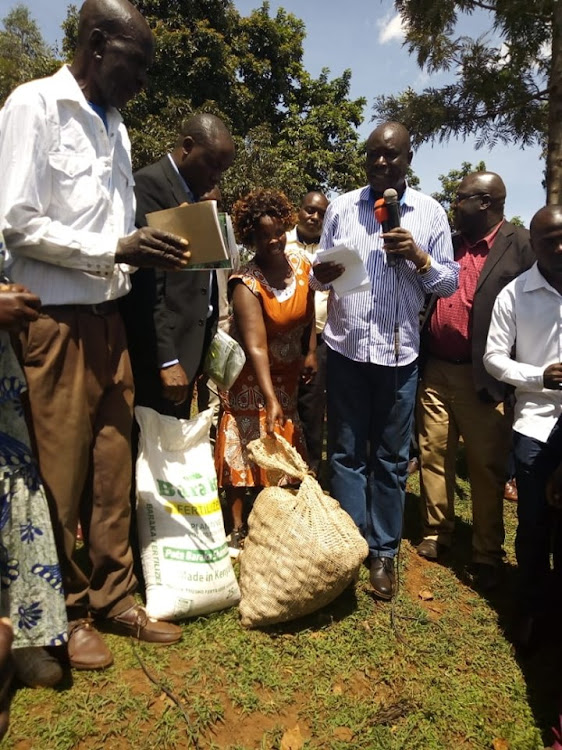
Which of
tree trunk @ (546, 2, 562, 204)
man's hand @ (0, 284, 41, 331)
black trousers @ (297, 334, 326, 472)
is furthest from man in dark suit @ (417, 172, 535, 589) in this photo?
man's hand @ (0, 284, 41, 331)

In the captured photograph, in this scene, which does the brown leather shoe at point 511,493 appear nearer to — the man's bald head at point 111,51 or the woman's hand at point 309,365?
the woman's hand at point 309,365

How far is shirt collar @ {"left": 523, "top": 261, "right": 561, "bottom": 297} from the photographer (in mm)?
2843

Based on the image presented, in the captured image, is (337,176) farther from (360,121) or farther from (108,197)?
(108,197)

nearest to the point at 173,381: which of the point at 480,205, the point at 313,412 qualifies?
the point at 313,412

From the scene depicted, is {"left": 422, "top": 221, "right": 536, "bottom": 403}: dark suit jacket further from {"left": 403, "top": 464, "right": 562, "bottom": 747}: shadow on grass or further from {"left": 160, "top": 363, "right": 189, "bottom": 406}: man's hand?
{"left": 160, "top": 363, "right": 189, "bottom": 406}: man's hand

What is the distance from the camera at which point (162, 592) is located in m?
2.50

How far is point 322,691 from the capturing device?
230cm

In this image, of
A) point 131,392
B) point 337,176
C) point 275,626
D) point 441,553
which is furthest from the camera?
point 337,176

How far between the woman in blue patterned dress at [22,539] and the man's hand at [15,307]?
12 centimetres

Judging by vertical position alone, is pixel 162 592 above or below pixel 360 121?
below

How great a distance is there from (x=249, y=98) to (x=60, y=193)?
13693 mm

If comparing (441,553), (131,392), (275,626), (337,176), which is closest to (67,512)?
(131,392)

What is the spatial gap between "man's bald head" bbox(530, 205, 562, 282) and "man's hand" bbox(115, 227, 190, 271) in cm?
173

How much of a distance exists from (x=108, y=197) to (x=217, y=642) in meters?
1.89
